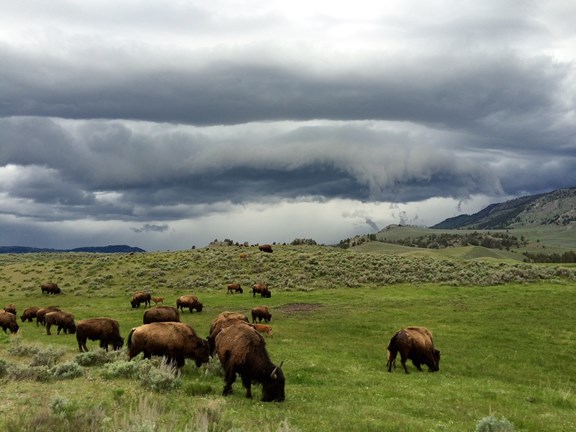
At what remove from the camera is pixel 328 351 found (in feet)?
82.7

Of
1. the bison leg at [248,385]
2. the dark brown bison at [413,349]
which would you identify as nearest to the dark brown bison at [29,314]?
the dark brown bison at [413,349]

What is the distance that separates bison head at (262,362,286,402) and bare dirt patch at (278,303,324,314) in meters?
28.2

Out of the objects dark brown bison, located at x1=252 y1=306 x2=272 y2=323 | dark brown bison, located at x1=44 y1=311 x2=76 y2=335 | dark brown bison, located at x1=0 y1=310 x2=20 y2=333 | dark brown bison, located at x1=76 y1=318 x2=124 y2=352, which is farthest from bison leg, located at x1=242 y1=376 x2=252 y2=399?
dark brown bison, located at x1=0 y1=310 x2=20 y2=333

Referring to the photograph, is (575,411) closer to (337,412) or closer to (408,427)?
(408,427)

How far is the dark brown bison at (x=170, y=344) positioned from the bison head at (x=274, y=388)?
3854mm

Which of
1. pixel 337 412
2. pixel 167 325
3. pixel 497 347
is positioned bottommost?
pixel 497 347

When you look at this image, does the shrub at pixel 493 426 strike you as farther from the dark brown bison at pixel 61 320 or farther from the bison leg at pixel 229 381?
the dark brown bison at pixel 61 320

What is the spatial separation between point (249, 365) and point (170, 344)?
388 cm

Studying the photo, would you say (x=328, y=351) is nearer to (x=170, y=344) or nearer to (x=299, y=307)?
(x=170, y=344)

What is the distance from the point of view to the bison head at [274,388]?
1395cm

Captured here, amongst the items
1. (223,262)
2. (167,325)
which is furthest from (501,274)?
(167,325)

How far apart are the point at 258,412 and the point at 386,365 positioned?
12.0m

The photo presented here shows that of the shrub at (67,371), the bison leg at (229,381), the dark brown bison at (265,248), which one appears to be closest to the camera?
the bison leg at (229,381)

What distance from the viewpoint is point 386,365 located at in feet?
74.3
